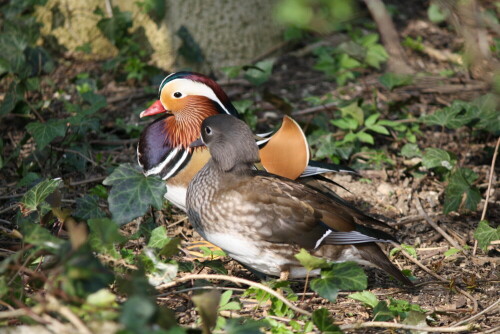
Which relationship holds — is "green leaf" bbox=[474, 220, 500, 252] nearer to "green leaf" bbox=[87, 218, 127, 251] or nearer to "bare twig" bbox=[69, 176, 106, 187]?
"green leaf" bbox=[87, 218, 127, 251]

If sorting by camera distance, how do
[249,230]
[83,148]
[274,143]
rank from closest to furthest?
[249,230] < [274,143] < [83,148]

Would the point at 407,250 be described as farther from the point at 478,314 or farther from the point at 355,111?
the point at 355,111

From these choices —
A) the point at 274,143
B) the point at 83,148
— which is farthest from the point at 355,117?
the point at 83,148

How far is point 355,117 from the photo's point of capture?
169 inches

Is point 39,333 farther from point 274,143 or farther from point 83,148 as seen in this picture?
point 83,148

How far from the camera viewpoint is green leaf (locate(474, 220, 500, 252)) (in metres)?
3.12

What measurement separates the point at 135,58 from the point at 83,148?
3.95 ft

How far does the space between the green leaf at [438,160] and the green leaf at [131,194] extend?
5.49 ft

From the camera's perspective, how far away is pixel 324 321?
7.42ft

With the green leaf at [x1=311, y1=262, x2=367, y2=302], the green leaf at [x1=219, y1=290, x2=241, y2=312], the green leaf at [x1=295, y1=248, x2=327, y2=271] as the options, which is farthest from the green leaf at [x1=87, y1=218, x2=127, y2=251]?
the green leaf at [x1=311, y1=262, x2=367, y2=302]

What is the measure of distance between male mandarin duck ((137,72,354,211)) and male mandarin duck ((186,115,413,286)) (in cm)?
33

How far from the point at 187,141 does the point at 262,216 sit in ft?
3.13

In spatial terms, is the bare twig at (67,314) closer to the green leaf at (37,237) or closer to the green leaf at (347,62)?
the green leaf at (37,237)

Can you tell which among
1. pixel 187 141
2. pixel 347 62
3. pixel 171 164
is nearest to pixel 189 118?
pixel 187 141
